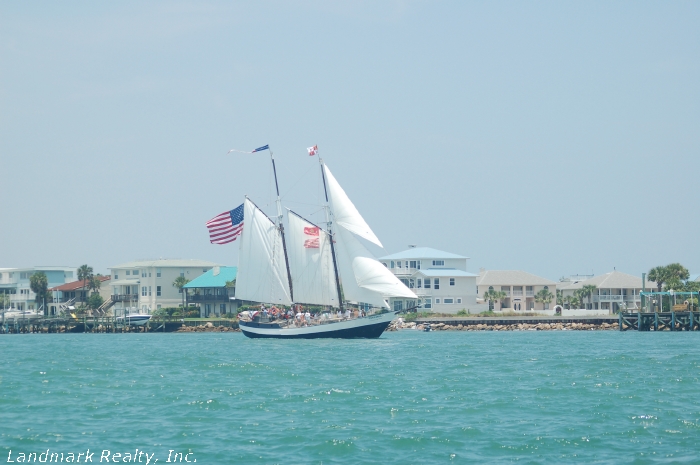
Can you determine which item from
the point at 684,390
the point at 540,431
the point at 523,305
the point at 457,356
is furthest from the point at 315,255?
the point at 523,305

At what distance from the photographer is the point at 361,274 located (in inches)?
2603

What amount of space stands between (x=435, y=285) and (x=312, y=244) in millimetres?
43579

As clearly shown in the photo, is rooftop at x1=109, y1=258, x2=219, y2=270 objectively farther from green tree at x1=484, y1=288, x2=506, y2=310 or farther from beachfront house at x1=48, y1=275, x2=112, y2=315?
green tree at x1=484, y1=288, x2=506, y2=310

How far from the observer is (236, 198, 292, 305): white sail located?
69125 mm

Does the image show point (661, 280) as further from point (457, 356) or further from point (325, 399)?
point (325, 399)

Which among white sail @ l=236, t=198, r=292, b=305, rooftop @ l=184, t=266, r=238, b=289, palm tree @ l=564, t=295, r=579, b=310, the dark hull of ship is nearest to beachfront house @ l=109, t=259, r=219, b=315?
rooftop @ l=184, t=266, r=238, b=289

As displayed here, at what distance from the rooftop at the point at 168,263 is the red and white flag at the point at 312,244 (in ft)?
179

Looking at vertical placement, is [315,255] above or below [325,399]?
above

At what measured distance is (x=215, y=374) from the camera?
126 feet

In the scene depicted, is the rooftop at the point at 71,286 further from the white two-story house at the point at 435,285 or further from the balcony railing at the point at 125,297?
the white two-story house at the point at 435,285

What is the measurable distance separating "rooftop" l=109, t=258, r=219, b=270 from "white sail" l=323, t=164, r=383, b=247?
57592 mm

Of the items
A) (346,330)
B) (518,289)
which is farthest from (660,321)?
(518,289)

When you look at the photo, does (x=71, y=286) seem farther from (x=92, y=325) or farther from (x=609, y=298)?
(x=609, y=298)

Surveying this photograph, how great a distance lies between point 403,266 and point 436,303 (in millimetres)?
6409
